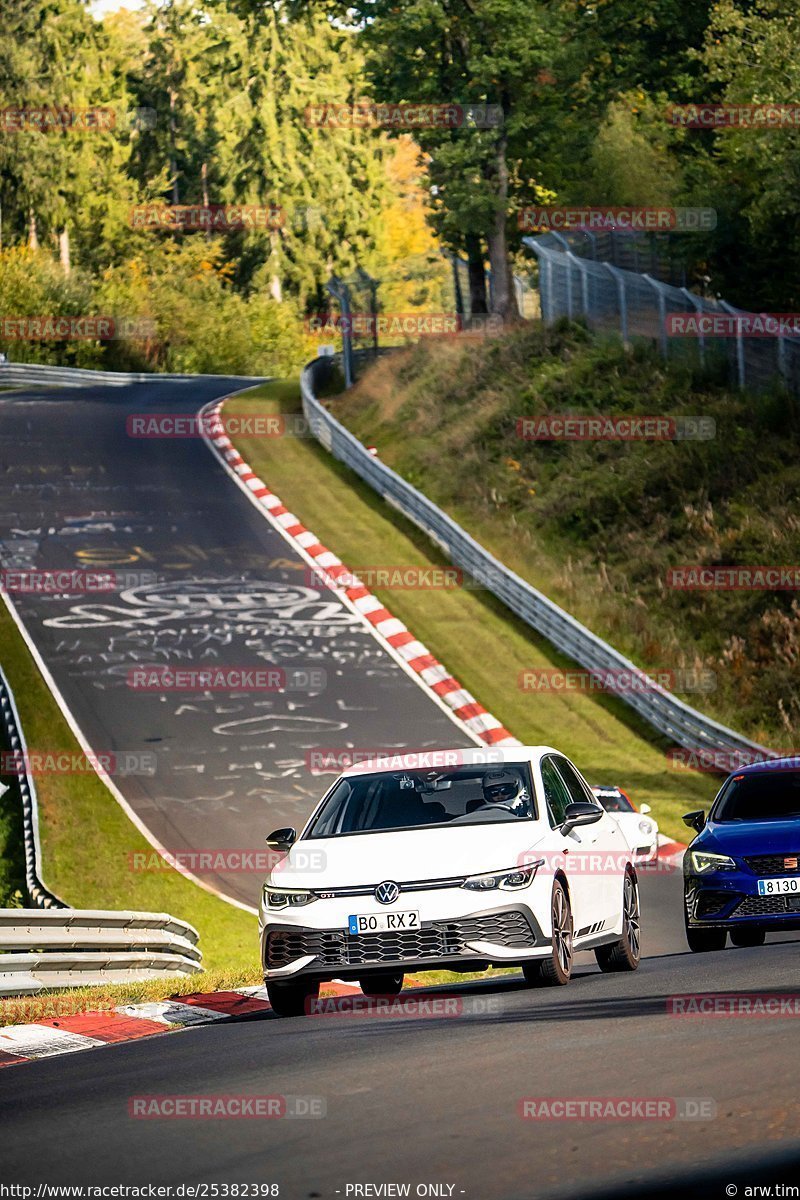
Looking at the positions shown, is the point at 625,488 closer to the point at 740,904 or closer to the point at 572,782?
the point at 740,904

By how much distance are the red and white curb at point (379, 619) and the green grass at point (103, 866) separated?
6.21m

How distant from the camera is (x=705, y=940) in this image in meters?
14.9

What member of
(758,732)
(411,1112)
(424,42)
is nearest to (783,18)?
(424,42)

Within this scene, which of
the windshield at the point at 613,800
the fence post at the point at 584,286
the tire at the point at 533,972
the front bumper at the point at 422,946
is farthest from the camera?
the fence post at the point at 584,286

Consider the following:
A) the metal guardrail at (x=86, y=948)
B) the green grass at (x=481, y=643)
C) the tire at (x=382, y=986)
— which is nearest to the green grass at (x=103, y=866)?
the metal guardrail at (x=86, y=948)

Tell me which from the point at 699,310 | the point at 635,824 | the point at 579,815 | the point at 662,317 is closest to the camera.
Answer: the point at 579,815

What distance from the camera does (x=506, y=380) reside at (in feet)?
147

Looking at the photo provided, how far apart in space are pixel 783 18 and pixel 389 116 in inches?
621

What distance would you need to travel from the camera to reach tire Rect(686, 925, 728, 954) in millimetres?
14734

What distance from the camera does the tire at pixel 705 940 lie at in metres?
14.7

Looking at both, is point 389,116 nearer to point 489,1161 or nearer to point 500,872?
point 500,872

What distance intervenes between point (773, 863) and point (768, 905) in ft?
1.13

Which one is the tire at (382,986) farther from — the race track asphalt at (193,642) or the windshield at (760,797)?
the race track asphalt at (193,642)

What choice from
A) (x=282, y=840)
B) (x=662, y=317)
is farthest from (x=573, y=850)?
(x=662, y=317)
